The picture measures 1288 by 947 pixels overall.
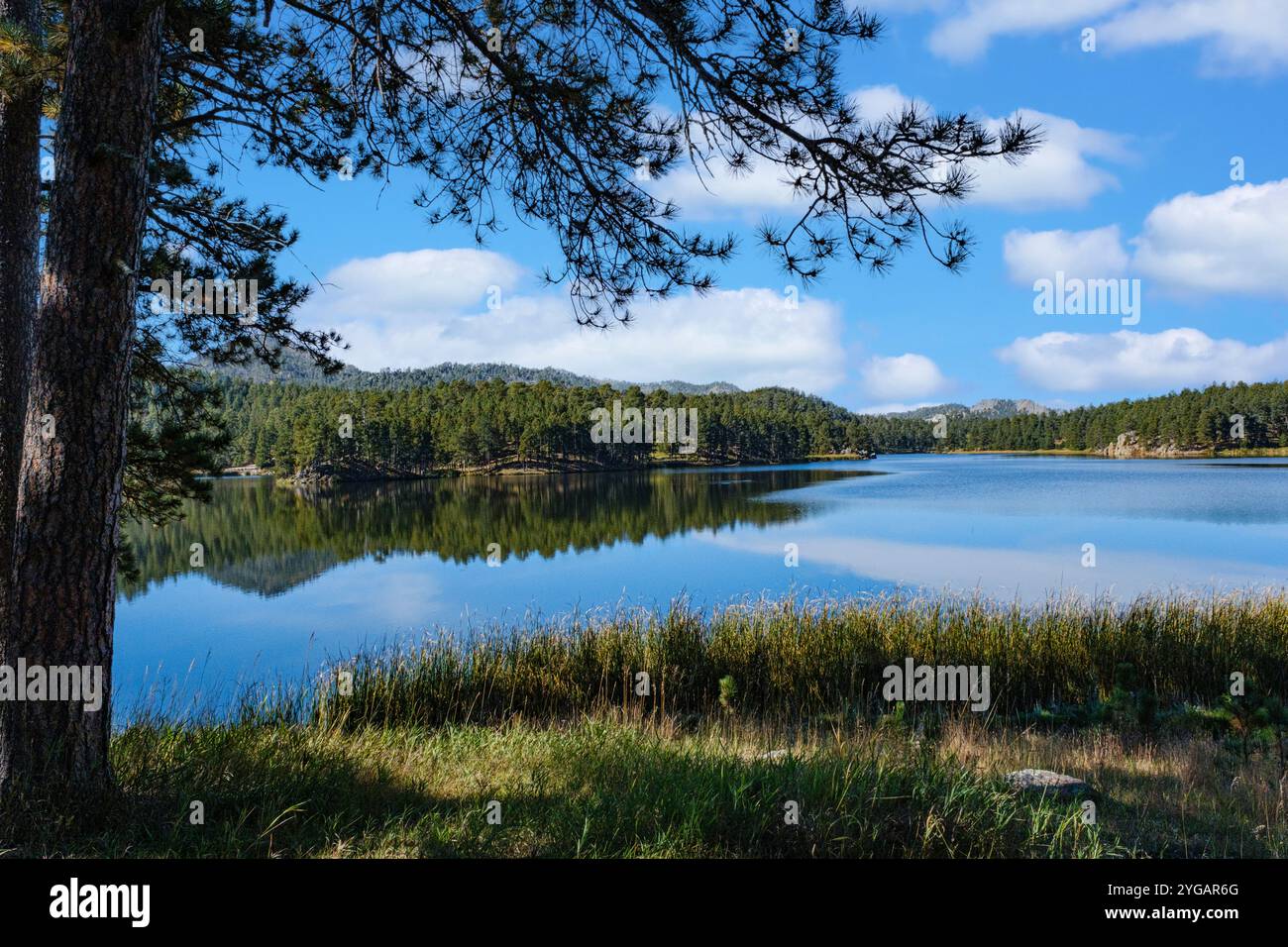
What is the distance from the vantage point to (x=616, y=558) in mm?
27734

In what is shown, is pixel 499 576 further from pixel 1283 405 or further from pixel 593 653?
pixel 1283 405

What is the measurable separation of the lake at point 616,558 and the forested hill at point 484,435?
103 feet

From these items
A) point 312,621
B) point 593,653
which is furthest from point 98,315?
point 312,621

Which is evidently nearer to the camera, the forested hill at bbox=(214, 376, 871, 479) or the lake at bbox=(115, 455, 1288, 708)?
the lake at bbox=(115, 455, 1288, 708)

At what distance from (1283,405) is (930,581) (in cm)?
10873

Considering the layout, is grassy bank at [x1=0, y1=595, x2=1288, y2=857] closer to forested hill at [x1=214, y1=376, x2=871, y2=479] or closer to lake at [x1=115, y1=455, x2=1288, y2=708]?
lake at [x1=115, y1=455, x2=1288, y2=708]

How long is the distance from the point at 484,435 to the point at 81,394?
83.2 meters

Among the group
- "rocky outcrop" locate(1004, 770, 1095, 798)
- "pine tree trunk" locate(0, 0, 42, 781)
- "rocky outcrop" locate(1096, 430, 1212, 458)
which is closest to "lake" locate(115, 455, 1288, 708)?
"pine tree trunk" locate(0, 0, 42, 781)

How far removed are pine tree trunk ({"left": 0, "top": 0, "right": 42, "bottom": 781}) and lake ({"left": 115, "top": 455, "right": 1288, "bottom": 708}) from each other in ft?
9.44

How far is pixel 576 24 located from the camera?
5.32 meters

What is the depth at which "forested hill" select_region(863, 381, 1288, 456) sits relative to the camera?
96688 mm
